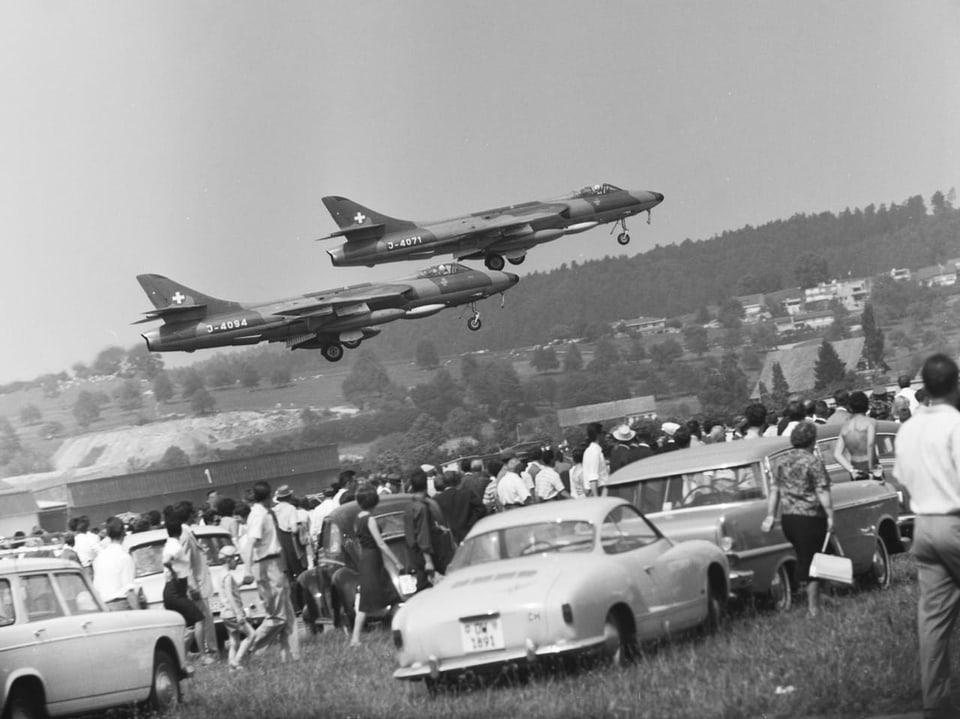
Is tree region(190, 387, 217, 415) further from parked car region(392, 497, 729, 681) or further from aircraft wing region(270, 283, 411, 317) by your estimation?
parked car region(392, 497, 729, 681)

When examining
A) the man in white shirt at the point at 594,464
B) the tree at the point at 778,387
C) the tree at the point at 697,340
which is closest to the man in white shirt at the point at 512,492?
the man in white shirt at the point at 594,464

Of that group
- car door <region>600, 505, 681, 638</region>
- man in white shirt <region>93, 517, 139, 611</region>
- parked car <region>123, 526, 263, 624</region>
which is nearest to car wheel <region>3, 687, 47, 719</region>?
car door <region>600, 505, 681, 638</region>

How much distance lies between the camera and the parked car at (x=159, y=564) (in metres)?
19.1

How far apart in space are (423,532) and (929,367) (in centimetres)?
944

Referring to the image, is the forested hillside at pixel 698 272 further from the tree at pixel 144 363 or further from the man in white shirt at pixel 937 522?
the man in white shirt at pixel 937 522

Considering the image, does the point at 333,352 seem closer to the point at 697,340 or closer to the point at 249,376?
the point at 249,376

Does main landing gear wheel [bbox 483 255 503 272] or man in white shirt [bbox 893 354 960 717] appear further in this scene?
main landing gear wheel [bbox 483 255 503 272]

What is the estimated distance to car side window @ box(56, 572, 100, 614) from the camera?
12258 millimetres

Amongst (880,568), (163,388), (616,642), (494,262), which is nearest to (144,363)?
(163,388)

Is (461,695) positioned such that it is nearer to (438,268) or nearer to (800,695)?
(800,695)

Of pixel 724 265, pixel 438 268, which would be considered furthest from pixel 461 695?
pixel 724 265

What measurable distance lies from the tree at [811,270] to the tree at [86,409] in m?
71.6

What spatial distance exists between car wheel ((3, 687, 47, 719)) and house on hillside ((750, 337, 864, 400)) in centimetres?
11554

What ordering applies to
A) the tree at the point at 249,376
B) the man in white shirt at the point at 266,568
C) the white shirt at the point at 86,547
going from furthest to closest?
1. the tree at the point at 249,376
2. the white shirt at the point at 86,547
3. the man in white shirt at the point at 266,568
